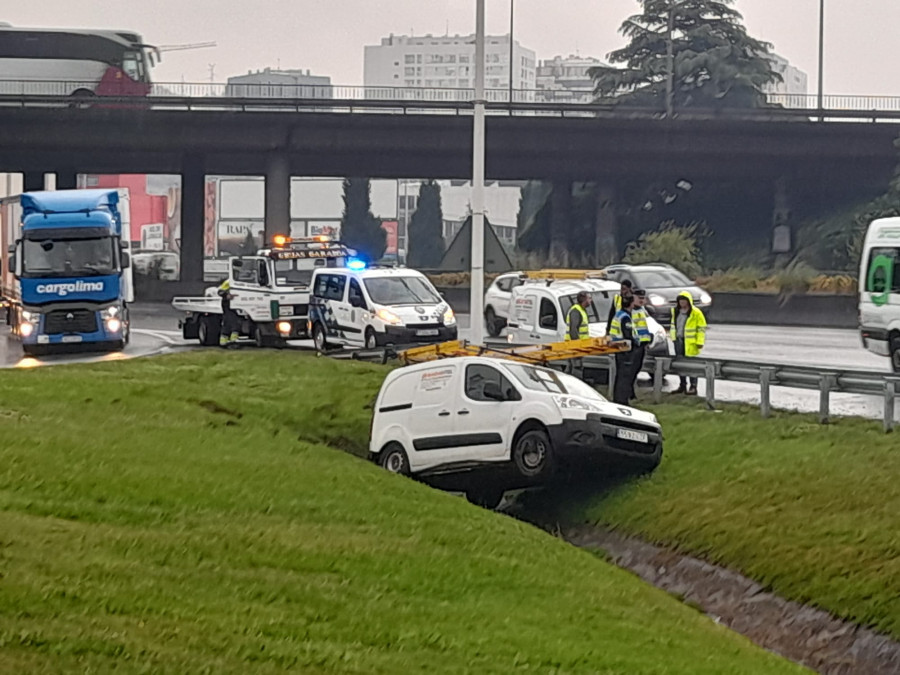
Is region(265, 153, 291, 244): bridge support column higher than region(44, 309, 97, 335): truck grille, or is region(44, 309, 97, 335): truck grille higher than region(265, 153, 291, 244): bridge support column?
region(265, 153, 291, 244): bridge support column

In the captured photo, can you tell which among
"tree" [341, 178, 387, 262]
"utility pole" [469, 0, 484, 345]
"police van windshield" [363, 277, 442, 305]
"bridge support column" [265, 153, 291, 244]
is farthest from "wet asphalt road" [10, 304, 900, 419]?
"tree" [341, 178, 387, 262]

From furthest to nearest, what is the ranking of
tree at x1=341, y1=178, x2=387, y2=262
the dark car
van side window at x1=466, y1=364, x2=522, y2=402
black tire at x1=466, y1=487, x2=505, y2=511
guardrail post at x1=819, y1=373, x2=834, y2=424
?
tree at x1=341, y1=178, x2=387, y2=262 < the dark car < guardrail post at x1=819, y1=373, x2=834, y2=424 < black tire at x1=466, y1=487, x2=505, y2=511 < van side window at x1=466, y1=364, x2=522, y2=402

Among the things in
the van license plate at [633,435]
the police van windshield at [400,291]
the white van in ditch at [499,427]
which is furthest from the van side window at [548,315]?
the van license plate at [633,435]

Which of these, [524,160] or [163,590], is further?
[524,160]

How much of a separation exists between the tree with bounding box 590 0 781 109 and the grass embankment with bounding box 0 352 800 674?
64.9m

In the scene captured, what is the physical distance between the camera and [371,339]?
30203 millimetres

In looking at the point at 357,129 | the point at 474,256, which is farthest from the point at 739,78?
the point at 474,256

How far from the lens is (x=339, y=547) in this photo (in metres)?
11.2

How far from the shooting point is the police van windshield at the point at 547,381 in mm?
17406

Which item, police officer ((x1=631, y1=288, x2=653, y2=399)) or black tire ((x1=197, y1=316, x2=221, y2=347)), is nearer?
police officer ((x1=631, y1=288, x2=653, y2=399))

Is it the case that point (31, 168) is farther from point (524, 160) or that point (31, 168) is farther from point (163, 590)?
point (163, 590)

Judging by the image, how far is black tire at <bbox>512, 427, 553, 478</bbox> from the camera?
16.7m

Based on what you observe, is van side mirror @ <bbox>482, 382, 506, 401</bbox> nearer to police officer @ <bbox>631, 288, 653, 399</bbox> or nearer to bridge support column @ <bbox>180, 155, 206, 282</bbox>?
police officer @ <bbox>631, 288, 653, 399</bbox>

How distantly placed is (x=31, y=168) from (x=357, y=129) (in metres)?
18.0
